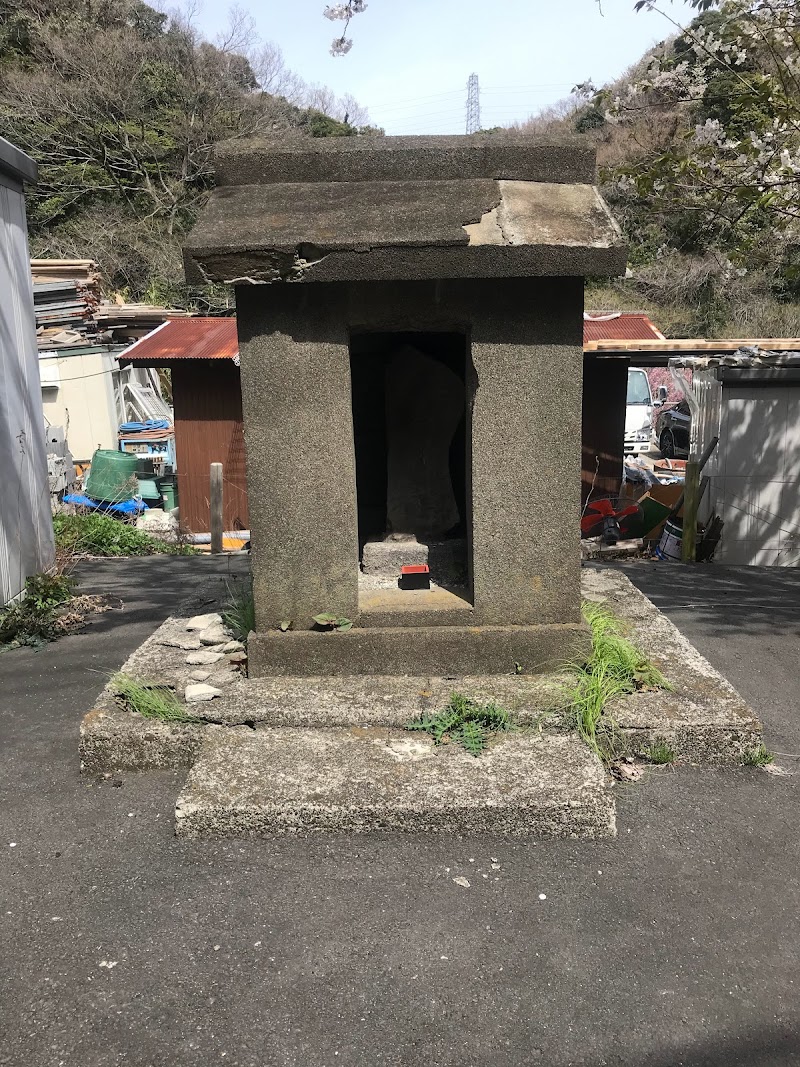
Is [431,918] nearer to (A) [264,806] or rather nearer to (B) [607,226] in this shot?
(A) [264,806]

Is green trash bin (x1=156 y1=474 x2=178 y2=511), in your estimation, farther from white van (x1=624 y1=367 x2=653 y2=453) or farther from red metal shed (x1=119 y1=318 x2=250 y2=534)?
white van (x1=624 y1=367 x2=653 y2=453)

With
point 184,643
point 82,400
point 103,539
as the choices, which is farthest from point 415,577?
point 82,400

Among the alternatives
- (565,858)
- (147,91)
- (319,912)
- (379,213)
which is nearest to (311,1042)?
(319,912)

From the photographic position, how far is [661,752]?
347 cm

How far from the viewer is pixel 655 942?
2527mm

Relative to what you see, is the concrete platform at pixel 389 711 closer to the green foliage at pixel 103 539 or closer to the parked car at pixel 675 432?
the green foliage at pixel 103 539

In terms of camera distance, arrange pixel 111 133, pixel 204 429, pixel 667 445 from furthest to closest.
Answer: pixel 111 133, pixel 667 445, pixel 204 429

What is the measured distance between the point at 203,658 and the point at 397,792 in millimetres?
1509

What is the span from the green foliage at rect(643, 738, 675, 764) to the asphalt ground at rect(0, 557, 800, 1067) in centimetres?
6

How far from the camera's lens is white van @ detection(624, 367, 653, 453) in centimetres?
1734

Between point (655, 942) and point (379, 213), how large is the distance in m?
3.04

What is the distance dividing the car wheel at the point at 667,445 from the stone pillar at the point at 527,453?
16093 millimetres

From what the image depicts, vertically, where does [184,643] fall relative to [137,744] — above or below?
above

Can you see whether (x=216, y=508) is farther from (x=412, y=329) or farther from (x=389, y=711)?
(x=389, y=711)
